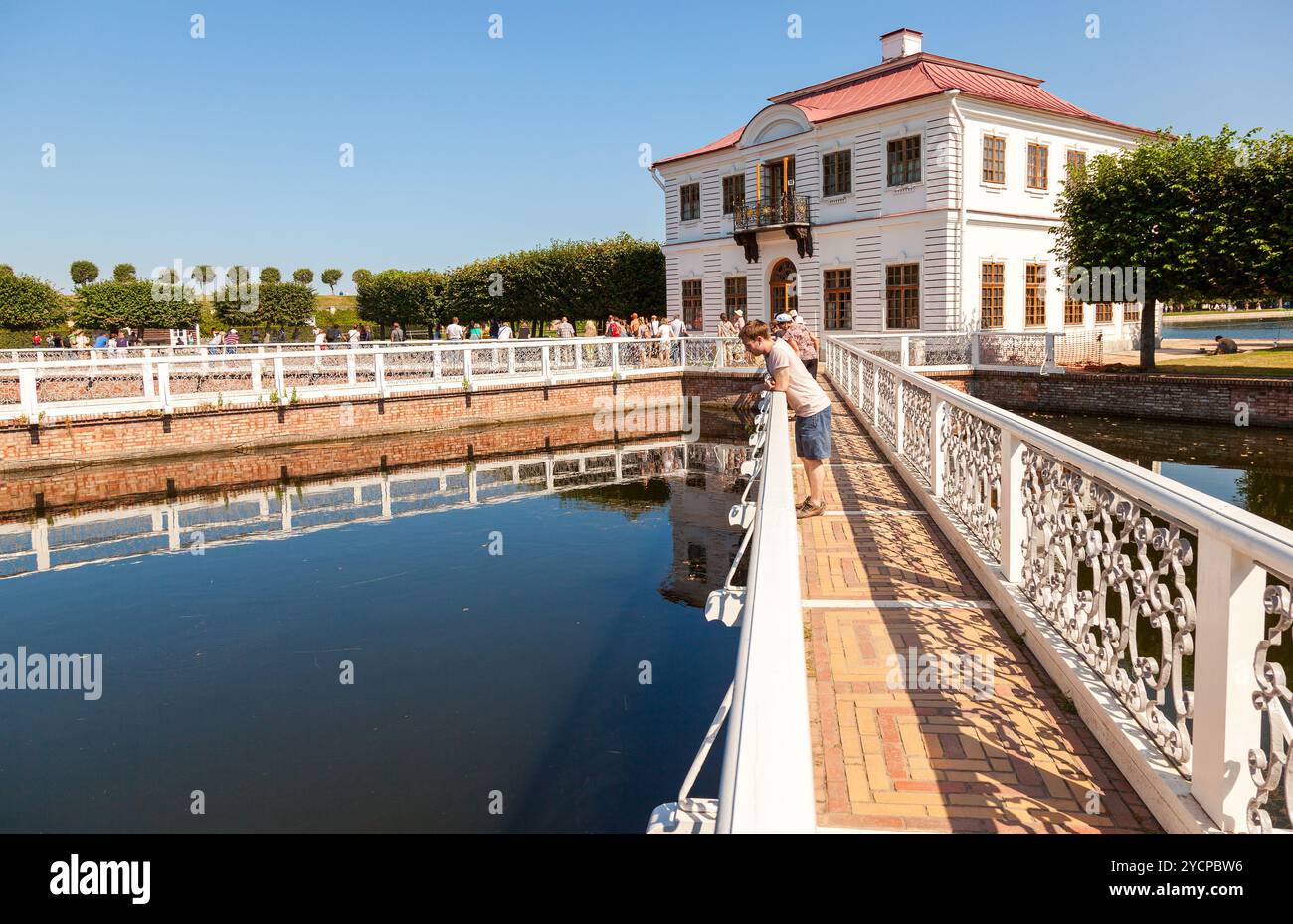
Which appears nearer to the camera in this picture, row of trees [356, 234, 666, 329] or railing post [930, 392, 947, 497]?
railing post [930, 392, 947, 497]

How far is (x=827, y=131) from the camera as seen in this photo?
108 ft

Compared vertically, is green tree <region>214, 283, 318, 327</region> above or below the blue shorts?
above

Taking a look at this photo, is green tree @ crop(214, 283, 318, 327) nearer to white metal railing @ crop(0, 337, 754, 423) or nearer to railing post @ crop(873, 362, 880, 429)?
white metal railing @ crop(0, 337, 754, 423)

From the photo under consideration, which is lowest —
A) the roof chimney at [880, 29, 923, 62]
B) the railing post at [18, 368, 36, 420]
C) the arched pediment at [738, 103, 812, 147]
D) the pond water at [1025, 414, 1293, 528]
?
the pond water at [1025, 414, 1293, 528]

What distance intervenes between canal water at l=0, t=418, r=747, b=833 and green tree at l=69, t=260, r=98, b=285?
111 metres

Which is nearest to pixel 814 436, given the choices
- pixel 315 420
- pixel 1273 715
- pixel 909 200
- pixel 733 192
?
pixel 1273 715

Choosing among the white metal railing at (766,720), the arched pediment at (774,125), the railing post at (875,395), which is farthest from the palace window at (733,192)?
the white metal railing at (766,720)

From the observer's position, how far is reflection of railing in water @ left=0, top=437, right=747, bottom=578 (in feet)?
41.3

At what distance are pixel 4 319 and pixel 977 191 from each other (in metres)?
53.2

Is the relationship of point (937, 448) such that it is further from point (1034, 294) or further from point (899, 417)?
point (1034, 294)

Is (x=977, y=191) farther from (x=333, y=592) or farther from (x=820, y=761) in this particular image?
(x=820, y=761)

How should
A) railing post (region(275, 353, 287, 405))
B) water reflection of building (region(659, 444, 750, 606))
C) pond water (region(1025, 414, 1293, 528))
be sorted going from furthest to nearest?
railing post (region(275, 353, 287, 405)) < pond water (region(1025, 414, 1293, 528)) < water reflection of building (region(659, 444, 750, 606))

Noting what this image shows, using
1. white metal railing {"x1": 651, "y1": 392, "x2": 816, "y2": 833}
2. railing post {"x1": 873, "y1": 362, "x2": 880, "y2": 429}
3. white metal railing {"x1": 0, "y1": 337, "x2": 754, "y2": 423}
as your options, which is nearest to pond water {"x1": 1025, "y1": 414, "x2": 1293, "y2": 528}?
railing post {"x1": 873, "y1": 362, "x2": 880, "y2": 429}
